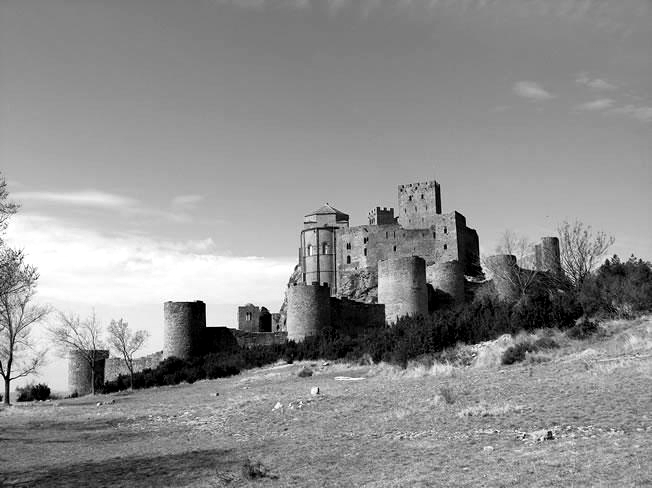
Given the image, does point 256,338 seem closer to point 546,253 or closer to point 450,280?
point 450,280

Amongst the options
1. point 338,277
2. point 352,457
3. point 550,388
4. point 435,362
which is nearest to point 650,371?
point 550,388

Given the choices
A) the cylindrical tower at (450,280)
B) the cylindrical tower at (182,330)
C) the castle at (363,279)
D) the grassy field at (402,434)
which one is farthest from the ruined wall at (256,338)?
the grassy field at (402,434)

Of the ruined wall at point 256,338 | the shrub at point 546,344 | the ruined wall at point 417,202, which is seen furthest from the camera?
the ruined wall at point 417,202

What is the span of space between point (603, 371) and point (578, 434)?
4509 millimetres

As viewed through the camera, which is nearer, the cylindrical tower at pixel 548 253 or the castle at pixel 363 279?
the castle at pixel 363 279

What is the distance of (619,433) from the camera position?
30.7 ft

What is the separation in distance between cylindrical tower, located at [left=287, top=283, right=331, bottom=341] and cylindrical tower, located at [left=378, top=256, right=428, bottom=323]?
4369 millimetres

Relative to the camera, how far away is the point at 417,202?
6869cm

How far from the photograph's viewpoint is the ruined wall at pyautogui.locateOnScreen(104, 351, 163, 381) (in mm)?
42562

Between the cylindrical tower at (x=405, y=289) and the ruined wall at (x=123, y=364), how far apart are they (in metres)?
14.8

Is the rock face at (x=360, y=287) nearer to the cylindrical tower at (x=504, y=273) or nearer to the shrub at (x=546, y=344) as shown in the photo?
the cylindrical tower at (x=504, y=273)

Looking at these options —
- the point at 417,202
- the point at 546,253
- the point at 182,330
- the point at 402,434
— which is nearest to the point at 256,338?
the point at 182,330

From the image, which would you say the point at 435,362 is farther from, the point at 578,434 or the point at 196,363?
the point at 196,363

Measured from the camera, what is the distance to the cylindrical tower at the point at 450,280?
47.0m
